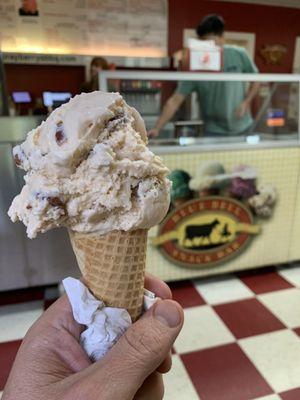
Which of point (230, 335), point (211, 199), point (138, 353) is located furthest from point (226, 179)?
point (138, 353)

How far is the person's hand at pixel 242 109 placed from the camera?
7.74 feet

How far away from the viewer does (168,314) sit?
31.1 inches

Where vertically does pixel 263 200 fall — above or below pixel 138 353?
Answer: below

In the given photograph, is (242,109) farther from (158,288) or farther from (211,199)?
(158,288)

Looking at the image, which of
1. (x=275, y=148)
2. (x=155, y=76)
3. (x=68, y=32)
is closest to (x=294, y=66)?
(x=68, y=32)

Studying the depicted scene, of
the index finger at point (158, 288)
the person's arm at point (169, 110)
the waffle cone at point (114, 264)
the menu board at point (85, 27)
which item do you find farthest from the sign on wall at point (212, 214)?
the menu board at point (85, 27)

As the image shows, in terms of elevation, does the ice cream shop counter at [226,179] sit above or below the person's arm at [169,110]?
below

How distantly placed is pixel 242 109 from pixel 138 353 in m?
2.05

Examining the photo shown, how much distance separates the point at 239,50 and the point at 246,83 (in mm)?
387

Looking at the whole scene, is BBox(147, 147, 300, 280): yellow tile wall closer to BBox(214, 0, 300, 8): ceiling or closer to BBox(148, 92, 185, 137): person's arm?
BBox(148, 92, 185, 137): person's arm

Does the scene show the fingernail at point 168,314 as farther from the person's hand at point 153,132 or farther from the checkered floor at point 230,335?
the person's hand at point 153,132

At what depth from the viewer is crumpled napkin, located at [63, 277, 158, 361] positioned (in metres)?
0.79

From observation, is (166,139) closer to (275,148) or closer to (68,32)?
(275,148)

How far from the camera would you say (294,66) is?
6.48 metres
